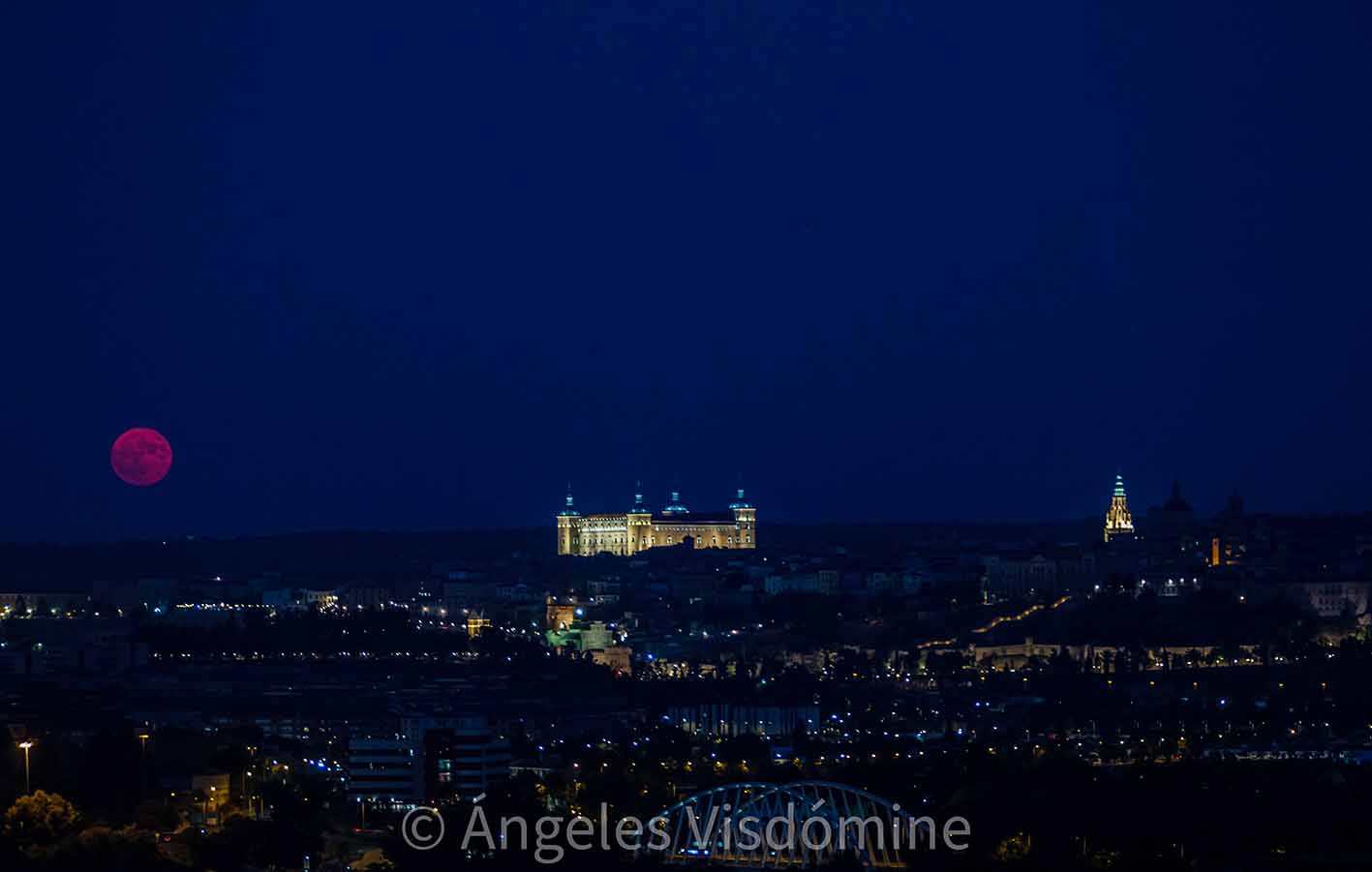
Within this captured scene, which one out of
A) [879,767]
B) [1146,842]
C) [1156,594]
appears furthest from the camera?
[1156,594]

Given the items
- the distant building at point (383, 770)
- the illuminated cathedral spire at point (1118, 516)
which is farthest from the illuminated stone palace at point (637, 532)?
the distant building at point (383, 770)

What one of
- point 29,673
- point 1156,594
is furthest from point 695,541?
point 29,673

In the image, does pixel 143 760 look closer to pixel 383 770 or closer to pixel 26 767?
pixel 26 767

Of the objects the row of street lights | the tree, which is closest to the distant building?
the row of street lights

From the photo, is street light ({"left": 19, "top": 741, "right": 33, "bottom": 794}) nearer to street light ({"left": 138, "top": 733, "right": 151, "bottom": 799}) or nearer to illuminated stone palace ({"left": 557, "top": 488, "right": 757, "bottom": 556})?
street light ({"left": 138, "top": 733, "right": 151, "bottom": 799})

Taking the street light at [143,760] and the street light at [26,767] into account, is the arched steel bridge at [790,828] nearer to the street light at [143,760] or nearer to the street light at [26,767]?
the street light at [143,760]

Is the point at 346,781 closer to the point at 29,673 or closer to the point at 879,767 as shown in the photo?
the point at 879,767
